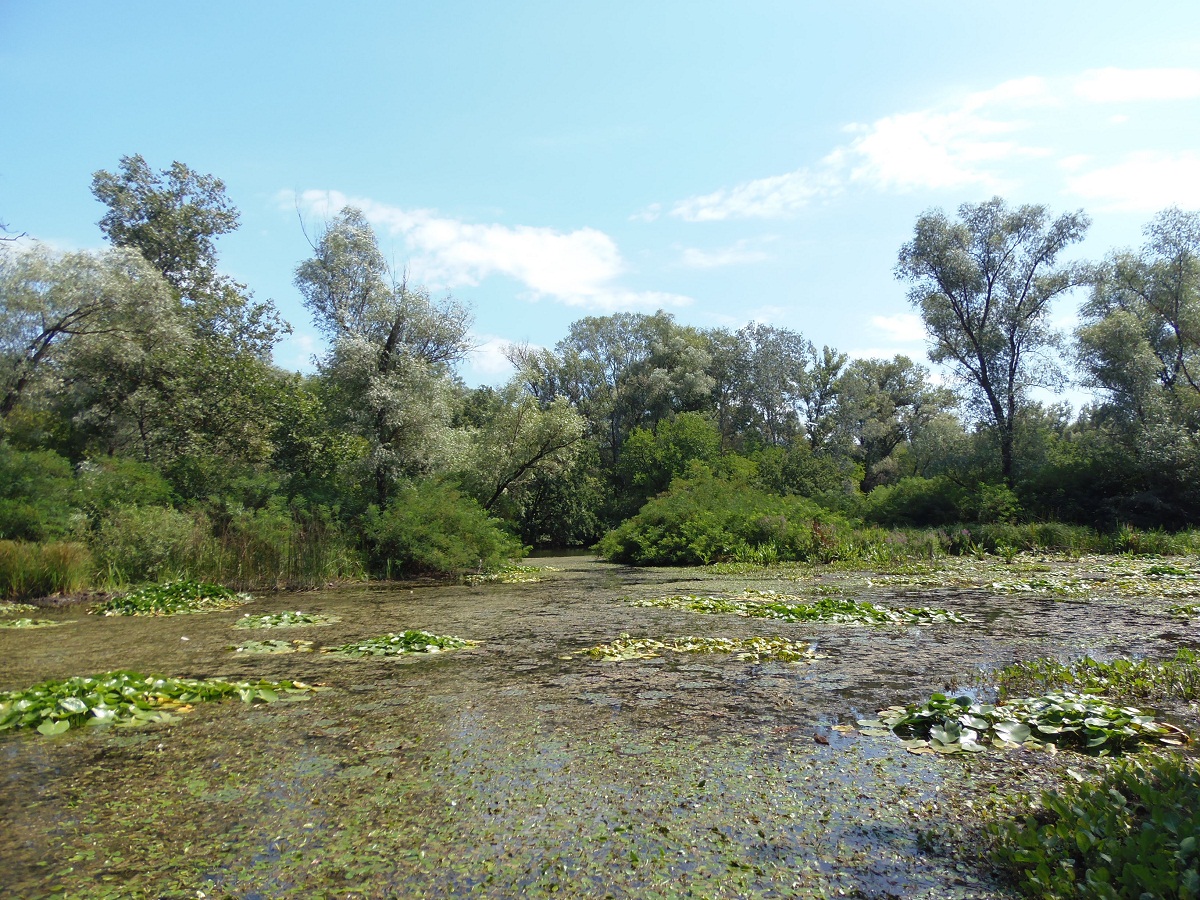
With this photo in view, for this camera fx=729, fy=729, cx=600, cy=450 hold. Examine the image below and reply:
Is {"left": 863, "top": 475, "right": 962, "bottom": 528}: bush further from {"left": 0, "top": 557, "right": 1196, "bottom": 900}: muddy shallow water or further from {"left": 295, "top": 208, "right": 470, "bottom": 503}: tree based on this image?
{"left": 0, "top": 557, "right": 1196, "bottom": 900}: muddy shallow water

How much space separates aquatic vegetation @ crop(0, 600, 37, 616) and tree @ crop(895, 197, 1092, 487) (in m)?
28.8

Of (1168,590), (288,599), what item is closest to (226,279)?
(288,599)

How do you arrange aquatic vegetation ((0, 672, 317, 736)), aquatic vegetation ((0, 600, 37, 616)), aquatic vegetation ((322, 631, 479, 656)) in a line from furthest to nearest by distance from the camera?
aquatic vegetation ((0, 600, 37, 616)) → aquatic vegetation ((322, 631, 479, 656)) → aquatic vegetation ((0, 672, 317, 736))

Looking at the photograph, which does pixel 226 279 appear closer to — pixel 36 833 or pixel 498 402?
pixel 498 402

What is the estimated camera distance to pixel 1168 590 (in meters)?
11.2

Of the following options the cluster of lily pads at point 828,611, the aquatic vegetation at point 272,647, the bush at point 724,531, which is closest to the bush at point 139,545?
the aquatic vegetation at point 272,647

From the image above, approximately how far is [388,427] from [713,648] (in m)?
15.0


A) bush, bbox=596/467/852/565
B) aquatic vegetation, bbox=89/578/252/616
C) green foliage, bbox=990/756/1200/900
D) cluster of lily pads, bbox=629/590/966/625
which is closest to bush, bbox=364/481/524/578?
aquatic vegetation, bbox=89/578/252/616

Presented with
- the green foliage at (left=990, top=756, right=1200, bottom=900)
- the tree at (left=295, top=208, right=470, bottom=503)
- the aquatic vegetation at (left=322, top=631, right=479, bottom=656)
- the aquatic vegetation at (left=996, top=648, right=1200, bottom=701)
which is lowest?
the aquatic vegetation at (left=322, top=631, right=479, bottom=656)

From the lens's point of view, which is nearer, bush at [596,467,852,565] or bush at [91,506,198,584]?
bush at [91,506,198,584]

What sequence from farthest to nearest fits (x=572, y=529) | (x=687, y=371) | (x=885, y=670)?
(x=687, y=371), (x=572, y=529), (x=885, y=670)

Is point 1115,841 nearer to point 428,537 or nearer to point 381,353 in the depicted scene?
point 428,537

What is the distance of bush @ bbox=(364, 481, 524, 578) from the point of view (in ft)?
57.6

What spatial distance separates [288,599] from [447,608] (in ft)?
12.9
